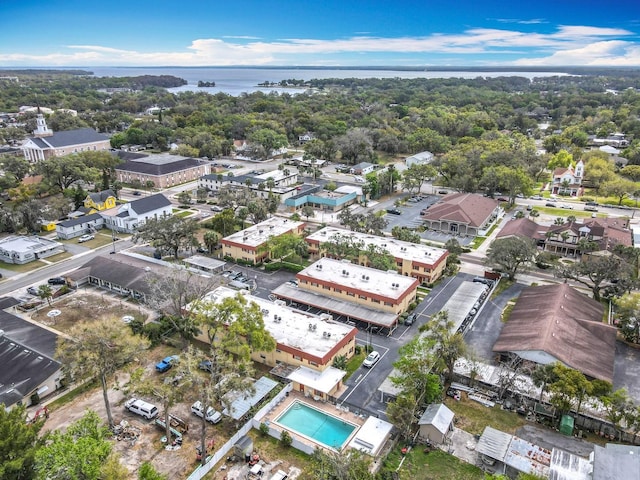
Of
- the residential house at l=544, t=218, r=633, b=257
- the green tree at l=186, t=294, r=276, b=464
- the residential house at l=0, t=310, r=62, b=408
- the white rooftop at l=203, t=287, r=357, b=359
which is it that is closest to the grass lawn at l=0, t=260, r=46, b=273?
the residential house at l=0, t=310, r=62, b=408

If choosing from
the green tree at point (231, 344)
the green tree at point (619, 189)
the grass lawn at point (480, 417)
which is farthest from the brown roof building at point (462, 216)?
the green tree at point (231, 344)

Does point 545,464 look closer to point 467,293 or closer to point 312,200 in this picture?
point 467,293

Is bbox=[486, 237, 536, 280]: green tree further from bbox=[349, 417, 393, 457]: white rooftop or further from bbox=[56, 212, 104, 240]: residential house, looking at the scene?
bbox=[56, 212, 104, 240]: residential house

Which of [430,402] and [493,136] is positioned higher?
[493,136]

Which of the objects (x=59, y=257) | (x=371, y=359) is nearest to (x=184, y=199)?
(x=59, y=257)

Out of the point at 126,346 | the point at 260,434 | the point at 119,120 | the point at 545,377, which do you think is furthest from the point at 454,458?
the point at 119,120

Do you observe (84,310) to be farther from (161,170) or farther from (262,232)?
(161,170)
